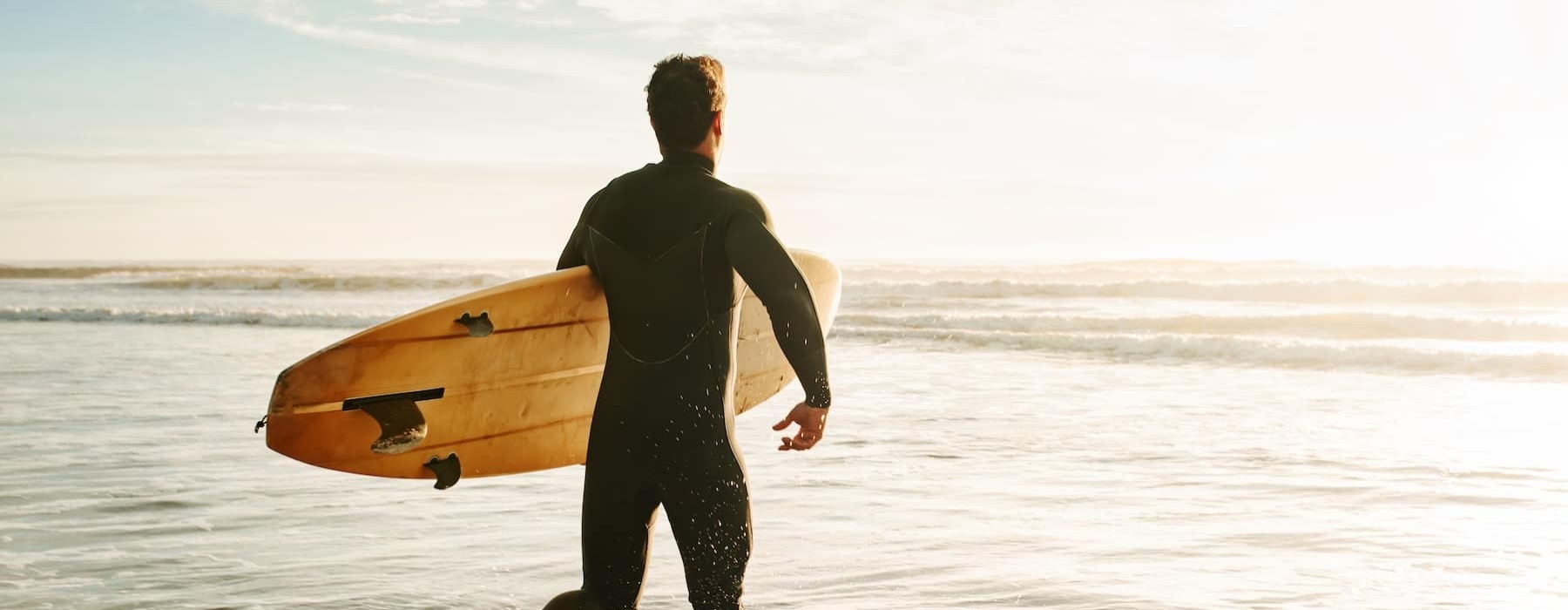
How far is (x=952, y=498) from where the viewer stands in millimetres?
6180

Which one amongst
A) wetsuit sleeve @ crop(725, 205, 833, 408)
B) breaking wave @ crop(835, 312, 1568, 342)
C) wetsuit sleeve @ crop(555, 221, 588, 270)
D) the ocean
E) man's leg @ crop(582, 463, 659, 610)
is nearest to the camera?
wetsuit sleeve @ crop(725, 205, 833, 408)

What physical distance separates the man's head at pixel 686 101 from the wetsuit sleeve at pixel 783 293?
230mm

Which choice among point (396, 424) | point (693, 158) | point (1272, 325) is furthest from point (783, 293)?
point (1272, 325)

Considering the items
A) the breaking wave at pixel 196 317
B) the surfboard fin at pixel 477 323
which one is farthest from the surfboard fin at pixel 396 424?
the breaking wave at pixel 196 317

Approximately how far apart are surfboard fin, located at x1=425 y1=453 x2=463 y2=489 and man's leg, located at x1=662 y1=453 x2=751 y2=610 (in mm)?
917

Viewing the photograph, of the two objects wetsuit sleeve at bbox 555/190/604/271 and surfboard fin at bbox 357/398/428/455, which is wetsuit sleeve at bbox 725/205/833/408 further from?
surfboard fin at bbox 357/398/428/455

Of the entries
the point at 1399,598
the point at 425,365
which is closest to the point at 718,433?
the point at 425,365

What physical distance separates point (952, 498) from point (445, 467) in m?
3.25

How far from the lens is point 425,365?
338 cm

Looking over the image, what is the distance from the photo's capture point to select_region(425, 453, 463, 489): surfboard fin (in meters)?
3.47

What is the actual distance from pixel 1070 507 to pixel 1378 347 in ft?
32.3

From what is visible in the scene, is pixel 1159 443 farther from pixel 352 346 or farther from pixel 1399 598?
pixel 352 346

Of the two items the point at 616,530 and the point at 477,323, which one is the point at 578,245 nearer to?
the point at 477,323

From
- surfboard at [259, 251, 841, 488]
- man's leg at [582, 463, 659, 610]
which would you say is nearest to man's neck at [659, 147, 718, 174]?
surfboard at [259, 251, 841, 488]
